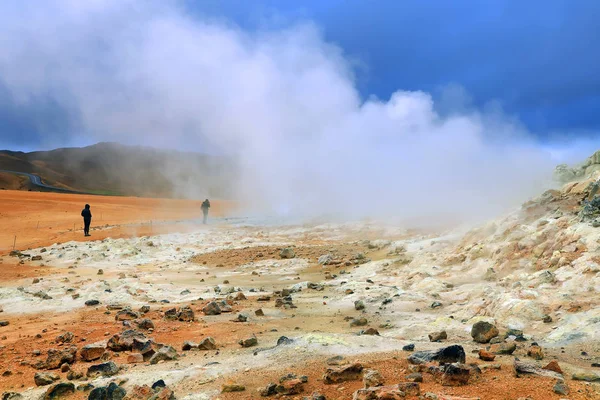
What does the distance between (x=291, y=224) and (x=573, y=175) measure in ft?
59.6

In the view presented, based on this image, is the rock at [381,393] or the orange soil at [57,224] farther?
the orange soil at [57,224]

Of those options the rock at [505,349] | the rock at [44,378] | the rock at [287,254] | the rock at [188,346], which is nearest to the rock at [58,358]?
the rock at [44,378]

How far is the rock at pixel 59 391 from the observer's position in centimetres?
482

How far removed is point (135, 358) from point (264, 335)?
1908 mm

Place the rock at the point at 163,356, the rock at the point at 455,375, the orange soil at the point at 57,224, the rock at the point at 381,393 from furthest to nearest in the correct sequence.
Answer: the orange soil at the point at 57,224 < the rock at the point at 163,356 < the rock at the point at 455,375 < the rock at the point at 381,393

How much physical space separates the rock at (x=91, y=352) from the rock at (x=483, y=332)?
504cm

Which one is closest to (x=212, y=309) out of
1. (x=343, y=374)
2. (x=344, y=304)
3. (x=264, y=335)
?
(x=264, y=335)

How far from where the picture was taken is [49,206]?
4253 cm

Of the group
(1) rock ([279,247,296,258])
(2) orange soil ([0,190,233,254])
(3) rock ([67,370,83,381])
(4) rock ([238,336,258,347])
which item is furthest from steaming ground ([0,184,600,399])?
(2) orange soil ([0,190,233,254])

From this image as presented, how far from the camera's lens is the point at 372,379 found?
4.18m

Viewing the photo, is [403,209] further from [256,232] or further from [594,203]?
[594,203]

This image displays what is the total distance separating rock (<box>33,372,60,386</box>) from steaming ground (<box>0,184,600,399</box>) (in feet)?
0.46

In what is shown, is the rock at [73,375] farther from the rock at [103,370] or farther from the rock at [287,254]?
the rock at [287,254]

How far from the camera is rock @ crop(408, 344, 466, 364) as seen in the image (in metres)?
4.60
